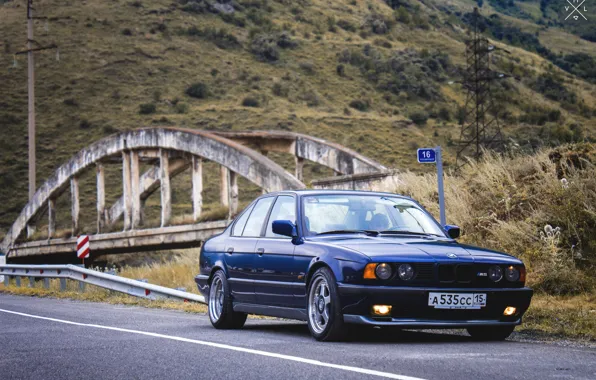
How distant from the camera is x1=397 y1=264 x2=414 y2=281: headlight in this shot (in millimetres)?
8625

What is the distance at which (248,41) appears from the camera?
286 ft

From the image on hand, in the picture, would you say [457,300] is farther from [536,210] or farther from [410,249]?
[536,210]

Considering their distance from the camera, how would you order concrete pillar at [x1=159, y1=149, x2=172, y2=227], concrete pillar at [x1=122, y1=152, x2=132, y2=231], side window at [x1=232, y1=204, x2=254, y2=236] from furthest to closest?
concrete pillar at [x1=122, y1=152, x2=132, y2=231], concrete pillar at [x1=159, y1=149, x2=172, y2=227], side window at [x1=232, y1=204, x2=254, y2=236]

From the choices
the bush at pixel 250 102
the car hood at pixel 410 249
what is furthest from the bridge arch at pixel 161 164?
the bush at pixel 250 102

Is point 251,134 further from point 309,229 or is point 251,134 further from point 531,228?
point 309,229

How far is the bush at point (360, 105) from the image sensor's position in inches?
2904

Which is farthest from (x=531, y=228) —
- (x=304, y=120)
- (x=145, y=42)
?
(x=145, y=42)

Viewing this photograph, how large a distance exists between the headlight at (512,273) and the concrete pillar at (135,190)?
27512 mm

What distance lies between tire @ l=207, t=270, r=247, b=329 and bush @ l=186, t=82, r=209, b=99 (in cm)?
6397

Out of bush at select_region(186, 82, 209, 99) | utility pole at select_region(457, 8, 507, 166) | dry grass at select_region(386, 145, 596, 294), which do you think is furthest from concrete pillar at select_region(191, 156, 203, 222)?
bush at select_region(186, 82, 209, 99)

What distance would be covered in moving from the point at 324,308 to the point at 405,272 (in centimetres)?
86

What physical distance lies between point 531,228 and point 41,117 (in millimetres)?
60819

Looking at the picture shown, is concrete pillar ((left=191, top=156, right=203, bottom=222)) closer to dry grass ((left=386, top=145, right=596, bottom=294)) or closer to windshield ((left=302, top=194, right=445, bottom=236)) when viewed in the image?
dry grass ((left=386, top=145, right=596, bottom=294))

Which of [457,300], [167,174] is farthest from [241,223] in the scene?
[167,174]
